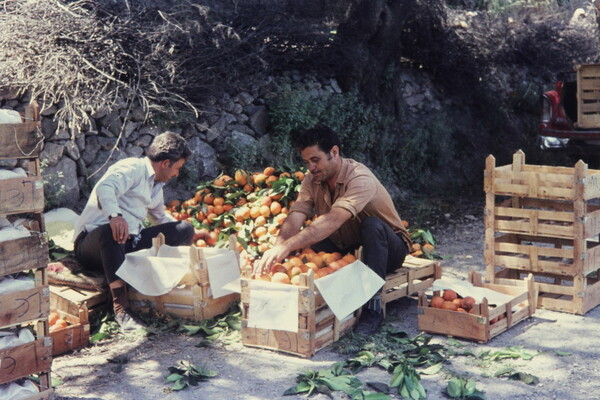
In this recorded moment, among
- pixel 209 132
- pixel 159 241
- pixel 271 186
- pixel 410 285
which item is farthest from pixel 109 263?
pixel 209 132

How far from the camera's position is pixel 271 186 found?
668cm

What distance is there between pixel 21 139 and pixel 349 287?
2263mm

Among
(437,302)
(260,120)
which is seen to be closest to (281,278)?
(437,302)

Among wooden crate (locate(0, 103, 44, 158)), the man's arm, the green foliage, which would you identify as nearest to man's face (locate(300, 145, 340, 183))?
the man's arm

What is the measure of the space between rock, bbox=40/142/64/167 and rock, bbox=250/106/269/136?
240 centimetres

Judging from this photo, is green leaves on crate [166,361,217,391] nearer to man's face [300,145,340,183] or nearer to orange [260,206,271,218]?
man's face [300,145,340,183]

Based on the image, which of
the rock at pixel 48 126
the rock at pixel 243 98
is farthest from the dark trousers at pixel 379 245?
the rock at pixel 243 98

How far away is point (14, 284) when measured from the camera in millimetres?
3887

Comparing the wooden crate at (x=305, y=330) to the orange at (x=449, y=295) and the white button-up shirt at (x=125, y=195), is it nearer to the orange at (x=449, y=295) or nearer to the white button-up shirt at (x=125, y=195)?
the orange at (x=449, y=295)

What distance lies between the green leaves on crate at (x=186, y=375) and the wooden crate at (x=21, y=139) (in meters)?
1.52

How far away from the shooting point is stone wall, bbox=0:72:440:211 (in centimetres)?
739

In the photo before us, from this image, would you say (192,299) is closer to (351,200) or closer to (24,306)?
(351,200)

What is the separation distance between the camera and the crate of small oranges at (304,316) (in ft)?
15.4

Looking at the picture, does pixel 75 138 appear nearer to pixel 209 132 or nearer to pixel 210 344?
pixel 209 132
